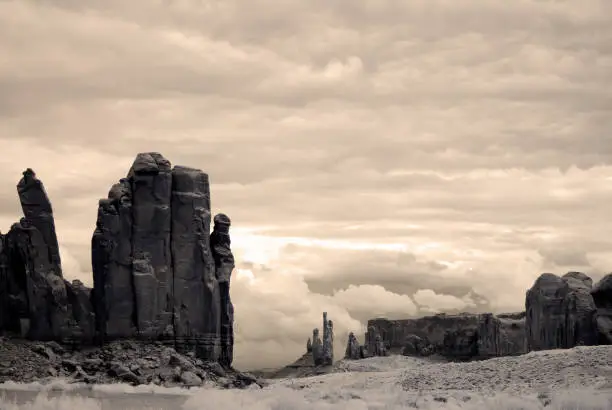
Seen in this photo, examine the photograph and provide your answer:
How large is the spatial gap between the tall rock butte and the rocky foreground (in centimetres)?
213

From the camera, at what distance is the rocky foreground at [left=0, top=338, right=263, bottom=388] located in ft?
230

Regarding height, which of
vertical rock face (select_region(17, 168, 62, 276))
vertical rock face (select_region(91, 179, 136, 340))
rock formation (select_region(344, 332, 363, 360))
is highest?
vertical rock face (select_region(17, 168, 62, 276))

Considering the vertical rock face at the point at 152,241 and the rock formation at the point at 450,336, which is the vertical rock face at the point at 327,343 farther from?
the vertical rock face at the point at 152,241

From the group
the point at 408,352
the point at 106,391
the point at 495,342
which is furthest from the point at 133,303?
the point at 408,352

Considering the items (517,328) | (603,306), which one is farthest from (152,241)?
(517,328)

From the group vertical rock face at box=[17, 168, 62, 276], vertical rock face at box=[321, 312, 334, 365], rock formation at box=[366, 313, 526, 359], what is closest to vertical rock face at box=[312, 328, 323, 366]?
vertical rock face at box=[321, 312, 334, 365]

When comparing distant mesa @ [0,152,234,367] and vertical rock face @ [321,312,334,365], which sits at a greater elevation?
distant mesa @ [0,152,234,367]

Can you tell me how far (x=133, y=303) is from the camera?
259 feet

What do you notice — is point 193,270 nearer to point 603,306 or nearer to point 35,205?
point 35,205

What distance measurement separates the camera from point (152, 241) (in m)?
79.8

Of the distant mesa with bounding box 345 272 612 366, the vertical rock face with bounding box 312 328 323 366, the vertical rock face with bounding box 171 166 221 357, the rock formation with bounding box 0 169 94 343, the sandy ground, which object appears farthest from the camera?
the vertical rock face with bounding box 312 328 323 366

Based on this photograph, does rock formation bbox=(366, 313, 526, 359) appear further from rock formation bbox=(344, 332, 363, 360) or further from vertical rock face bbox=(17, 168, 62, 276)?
vertical rock face bbox=(17, 168, 62, 276)

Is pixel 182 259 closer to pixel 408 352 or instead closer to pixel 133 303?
pixel 133 303

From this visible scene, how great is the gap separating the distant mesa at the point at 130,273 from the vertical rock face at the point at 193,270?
8 centimetres
